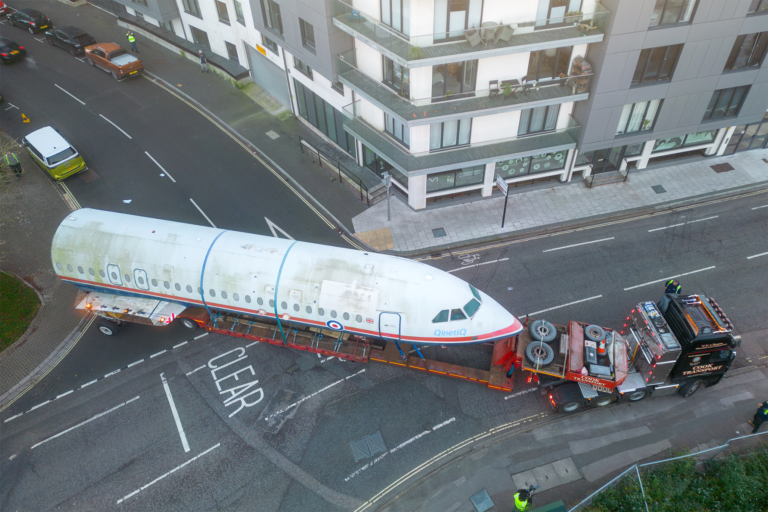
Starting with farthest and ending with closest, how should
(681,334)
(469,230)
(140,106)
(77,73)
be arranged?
(77,73)
(140,106)
(469,230)
(681,334)

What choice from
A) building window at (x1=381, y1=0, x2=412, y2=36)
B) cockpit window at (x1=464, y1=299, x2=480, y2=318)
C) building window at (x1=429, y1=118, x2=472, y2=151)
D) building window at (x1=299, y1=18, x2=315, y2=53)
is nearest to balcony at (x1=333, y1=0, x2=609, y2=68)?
building window at (x1=381, y1=0, x2=412, y2=36)

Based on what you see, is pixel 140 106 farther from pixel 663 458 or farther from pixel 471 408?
pixel 663 458

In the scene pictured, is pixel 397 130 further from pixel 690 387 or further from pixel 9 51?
pixel 9 51

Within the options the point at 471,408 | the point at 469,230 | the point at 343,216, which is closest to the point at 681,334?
the point at 471,408

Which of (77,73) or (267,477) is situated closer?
(267,477)

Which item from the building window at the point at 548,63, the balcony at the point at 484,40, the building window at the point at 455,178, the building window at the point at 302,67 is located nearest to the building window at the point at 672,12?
the balcony at the point at 484,40

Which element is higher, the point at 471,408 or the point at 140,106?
the point at 140,106
